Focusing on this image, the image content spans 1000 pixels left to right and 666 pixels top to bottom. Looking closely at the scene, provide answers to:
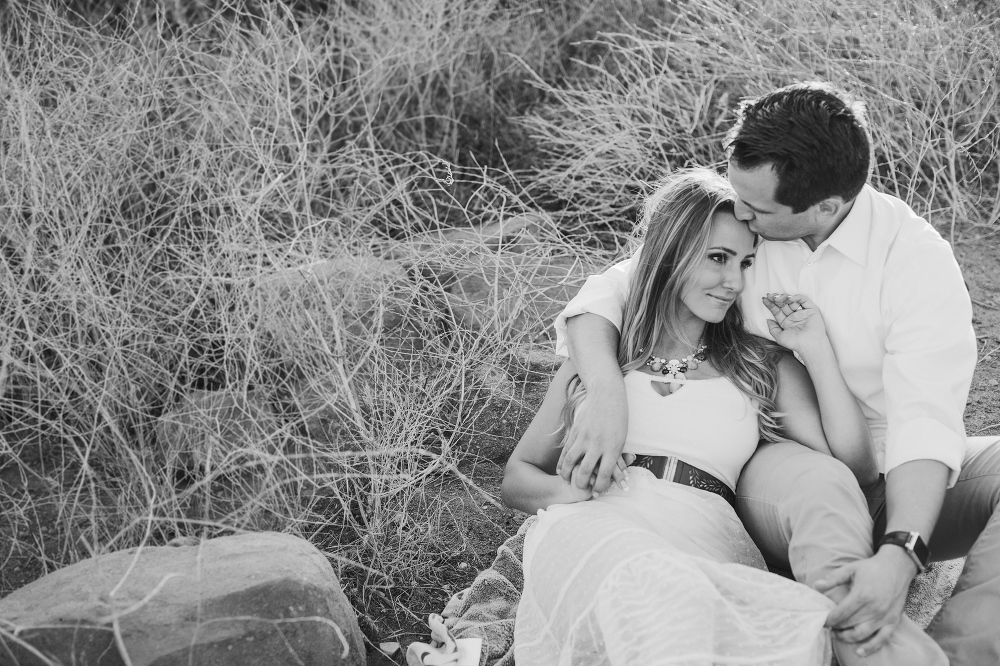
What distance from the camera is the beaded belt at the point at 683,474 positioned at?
2.52m

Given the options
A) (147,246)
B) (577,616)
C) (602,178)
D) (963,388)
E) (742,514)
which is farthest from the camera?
(602,178)

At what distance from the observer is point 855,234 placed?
8.41 feet

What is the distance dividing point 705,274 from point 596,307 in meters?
0.34

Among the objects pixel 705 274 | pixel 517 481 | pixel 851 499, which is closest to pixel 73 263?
pixel 517 481

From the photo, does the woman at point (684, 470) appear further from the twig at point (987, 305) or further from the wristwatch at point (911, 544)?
the twig at point (987, 305)

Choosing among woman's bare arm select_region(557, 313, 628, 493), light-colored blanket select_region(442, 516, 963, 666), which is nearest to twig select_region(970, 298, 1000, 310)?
light-colored blanket select_region(442, 516, 963, 666)

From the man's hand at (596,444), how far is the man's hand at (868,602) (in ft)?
1.92

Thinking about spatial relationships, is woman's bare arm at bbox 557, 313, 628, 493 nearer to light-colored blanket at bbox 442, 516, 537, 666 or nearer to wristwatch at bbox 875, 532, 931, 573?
light-colored blanket at bbox 442, 516, 537, 666

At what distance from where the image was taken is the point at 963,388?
2.37 meters

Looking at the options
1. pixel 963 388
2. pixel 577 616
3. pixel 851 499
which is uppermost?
pixel 963 388

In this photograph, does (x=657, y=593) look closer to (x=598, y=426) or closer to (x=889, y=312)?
(x=598, y=426)

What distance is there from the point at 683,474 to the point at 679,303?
1.66ft

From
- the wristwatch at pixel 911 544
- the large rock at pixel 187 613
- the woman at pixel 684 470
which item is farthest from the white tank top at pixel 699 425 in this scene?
the large rock at pixel 187 613

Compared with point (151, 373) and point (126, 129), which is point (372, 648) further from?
point (126, 129)
